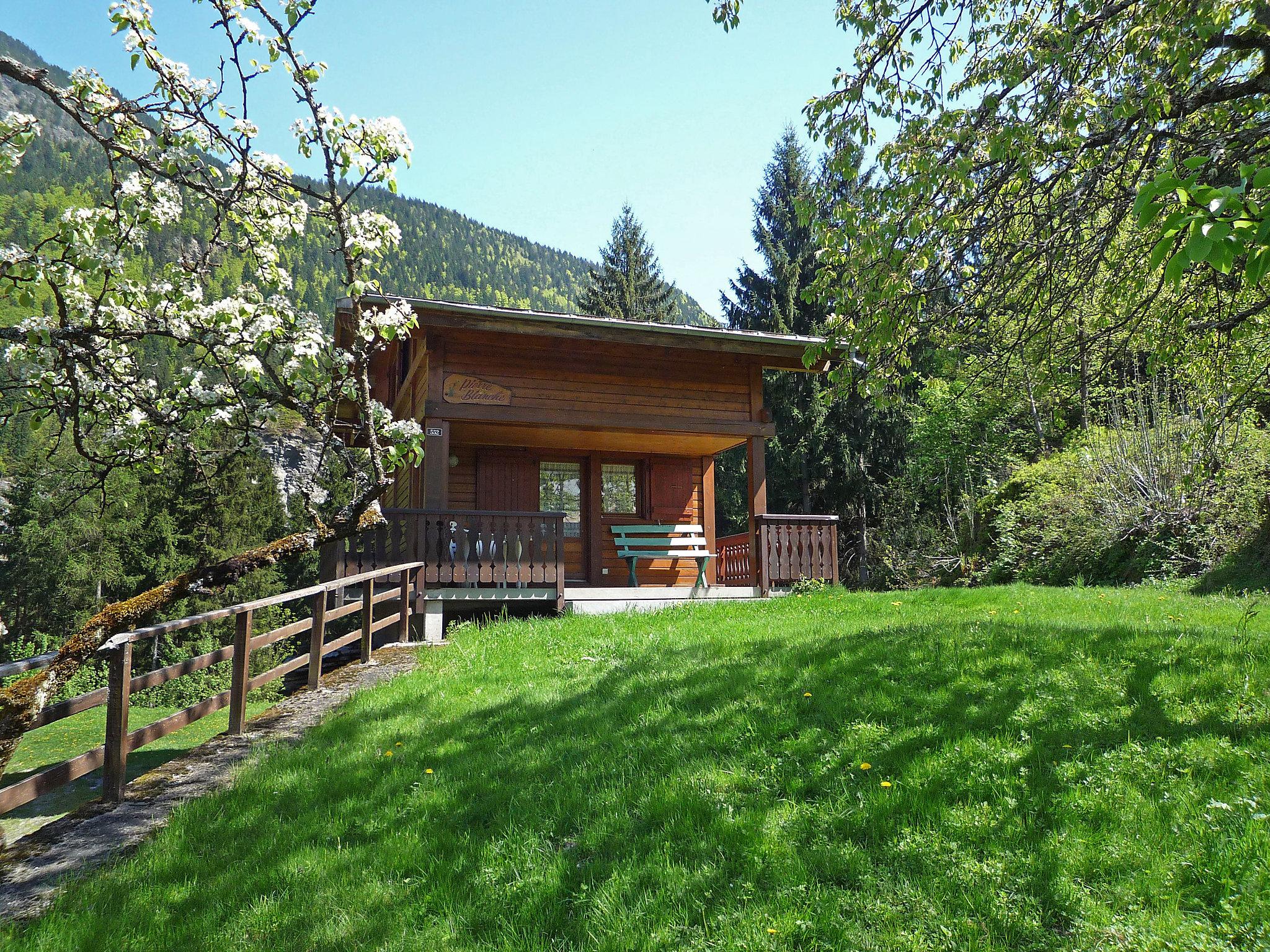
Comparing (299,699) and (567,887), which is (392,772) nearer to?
(567,887)

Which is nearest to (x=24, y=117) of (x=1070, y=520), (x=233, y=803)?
(x=233, y=803)

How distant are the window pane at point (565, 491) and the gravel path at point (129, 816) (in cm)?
907

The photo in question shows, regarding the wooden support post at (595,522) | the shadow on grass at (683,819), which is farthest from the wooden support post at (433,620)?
the wooden support post at (595,522)

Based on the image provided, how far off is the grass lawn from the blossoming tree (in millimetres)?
1405

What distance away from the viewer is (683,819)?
3809 millimetres

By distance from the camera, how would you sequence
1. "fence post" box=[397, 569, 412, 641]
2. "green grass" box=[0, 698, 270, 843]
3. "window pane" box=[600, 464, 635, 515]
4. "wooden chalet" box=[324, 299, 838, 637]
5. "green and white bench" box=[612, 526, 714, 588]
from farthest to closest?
"window pane" box=[600, 464, 635, 515] → "green and white bench" box=[612, 526, 714, 588] → "wooden chalet" box=[324, 299, 838, 637] → "fence post" box=[397, 569, 412, 641] → "green grass" box=[0, 698, 270, 843]

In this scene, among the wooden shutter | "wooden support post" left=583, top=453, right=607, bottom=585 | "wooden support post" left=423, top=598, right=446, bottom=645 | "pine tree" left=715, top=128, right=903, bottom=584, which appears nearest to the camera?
"wooden support post" left=423, top=598, right=446, bottom=645

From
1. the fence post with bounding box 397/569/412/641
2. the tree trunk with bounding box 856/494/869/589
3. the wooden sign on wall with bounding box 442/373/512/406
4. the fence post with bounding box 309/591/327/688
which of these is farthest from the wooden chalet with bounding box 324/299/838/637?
the tree trunk with bounding box 856/494/869/589

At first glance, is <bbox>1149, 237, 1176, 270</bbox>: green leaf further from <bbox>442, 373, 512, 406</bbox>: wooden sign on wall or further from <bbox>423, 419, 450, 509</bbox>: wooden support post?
<bbox>442, 373, 512, 406</bbox>: wooden sign on wall

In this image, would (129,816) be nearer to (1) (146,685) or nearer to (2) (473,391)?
(1) (146,685)

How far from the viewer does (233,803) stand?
438 centimetres

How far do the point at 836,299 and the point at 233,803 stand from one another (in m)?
5.48

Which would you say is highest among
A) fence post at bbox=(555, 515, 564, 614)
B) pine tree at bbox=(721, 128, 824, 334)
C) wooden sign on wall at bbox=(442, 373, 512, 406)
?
pine tree at bbox=(721, 128, 824, 334)

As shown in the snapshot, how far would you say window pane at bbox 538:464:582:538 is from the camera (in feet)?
51.8
